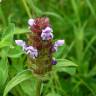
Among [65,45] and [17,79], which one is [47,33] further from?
[65,45]

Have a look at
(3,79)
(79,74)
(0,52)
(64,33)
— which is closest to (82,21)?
(64,33)

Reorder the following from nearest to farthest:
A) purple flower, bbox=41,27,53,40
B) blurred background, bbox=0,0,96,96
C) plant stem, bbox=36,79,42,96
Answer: purple flower, bbox=41,27,53,40
plant stem, bbox=36,79,42,96
blurred background, bbox=0,0,96,96

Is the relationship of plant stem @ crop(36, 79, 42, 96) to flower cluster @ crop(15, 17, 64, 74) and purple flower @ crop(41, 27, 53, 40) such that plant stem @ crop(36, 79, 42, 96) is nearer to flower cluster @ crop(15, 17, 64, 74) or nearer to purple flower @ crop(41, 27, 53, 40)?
flower cluster @ crop(15, 17, 64, 74)

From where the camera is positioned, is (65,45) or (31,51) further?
(65,45)

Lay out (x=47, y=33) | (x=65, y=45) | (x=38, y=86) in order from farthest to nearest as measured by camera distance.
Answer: (x=65, y=45)
(x=38, y=86)
(x=47, y=33)

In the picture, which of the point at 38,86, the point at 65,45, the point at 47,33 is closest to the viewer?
the point at 47,33

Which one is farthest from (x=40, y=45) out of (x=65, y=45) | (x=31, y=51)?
→ (x=65, y=45)

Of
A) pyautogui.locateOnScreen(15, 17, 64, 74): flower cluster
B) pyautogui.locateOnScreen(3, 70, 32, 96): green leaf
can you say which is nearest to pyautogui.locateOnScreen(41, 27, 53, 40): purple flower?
pyautogui.locateOnScreen(15, 17, 64, 74): flower cluster
